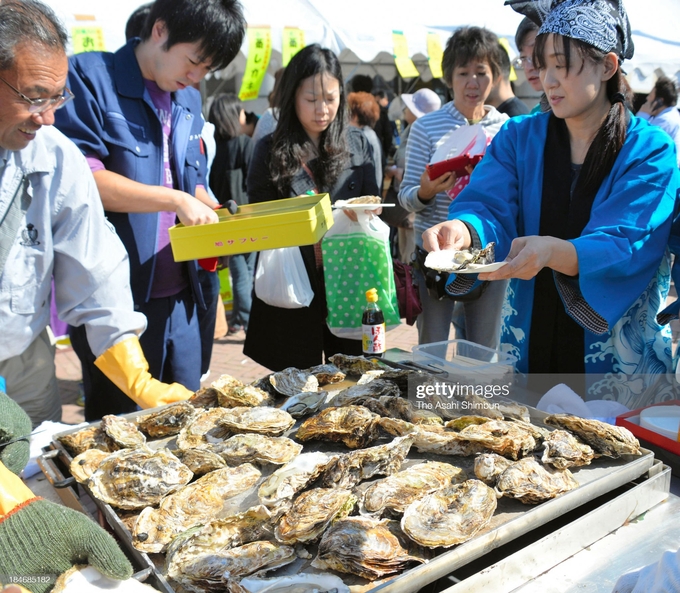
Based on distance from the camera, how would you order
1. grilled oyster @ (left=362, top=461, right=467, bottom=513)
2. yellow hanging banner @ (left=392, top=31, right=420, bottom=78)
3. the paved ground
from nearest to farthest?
grilled oyster @ (left=362, top=461, right=467, bottom=513), the paved ground, yellow hanging banner @ (left=392, top=31, right=420, bottom=78)

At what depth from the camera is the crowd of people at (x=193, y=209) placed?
5.85 ft

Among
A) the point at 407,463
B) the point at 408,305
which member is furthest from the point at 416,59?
the point at 407,463

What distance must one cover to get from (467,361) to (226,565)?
122 centimetres

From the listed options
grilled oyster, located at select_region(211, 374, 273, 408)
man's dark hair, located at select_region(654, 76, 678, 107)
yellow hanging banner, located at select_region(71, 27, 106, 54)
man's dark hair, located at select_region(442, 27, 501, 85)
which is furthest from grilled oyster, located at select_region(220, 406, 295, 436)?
man's dark hair, located at select_region(654, 76, 678, 107)

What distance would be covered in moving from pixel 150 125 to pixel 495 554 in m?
2.23

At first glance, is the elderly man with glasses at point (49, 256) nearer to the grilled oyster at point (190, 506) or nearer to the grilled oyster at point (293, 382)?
the grilled oyster at point (293, 382)

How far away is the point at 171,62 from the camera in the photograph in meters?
2.48

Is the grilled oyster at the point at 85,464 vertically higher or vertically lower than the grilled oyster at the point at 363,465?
lower

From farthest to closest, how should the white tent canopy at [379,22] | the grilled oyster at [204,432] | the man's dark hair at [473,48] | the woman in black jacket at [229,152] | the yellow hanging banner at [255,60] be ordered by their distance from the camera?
the yellow hanging banner at [255,60] < the woman in black jacket at [229,152] < the white tent canopy at [379,22] < the man's dark hair at [473,48] < the grilled oyster at [204,432]

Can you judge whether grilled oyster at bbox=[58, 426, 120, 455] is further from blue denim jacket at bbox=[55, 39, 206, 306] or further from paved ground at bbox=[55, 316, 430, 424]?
paved ground at bbox=[55, 316, 430, 424]

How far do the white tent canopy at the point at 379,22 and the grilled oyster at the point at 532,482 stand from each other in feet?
17.8

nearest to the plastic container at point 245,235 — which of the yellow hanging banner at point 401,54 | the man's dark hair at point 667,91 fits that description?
the man's dark hair at point 667,91

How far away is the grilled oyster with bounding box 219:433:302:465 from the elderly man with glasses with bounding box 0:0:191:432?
1.65 ft

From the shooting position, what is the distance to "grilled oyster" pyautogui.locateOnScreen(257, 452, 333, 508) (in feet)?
4.33
